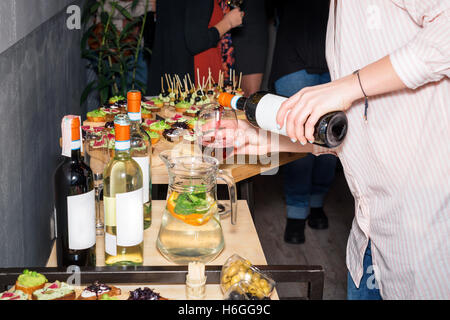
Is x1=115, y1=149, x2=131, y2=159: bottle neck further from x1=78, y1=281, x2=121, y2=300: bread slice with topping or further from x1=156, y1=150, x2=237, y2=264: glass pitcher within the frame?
x1=78, y1=281, x2=121, y2=300: bread slice with topping

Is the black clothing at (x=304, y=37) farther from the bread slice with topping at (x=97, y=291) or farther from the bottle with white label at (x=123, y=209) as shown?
the bread slice with topping at (x=97, y=291)

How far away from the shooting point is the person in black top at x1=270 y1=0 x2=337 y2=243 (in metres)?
3.16

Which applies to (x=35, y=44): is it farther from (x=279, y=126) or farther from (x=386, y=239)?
(x=386, y=239)

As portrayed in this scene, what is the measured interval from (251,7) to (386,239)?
7.55 feet

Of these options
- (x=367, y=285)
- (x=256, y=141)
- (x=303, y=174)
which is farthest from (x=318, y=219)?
(x=256, y=141)

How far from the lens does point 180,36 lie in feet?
9.85

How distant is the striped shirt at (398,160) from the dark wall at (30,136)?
121cm

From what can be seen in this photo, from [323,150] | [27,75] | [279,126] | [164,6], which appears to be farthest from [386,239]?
[164,6]

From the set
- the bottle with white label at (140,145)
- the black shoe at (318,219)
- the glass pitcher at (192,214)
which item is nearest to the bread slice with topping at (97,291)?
the glass pitcher at (192,214)

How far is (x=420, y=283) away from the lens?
1.28m

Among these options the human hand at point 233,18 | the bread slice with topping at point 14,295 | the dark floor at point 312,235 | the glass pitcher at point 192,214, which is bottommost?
the dark floor at point 312,235

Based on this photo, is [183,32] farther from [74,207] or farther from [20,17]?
[74,207]

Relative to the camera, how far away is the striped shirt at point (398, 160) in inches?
48.2

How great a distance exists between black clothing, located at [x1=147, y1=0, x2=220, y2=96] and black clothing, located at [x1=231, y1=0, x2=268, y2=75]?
1.31 feet
